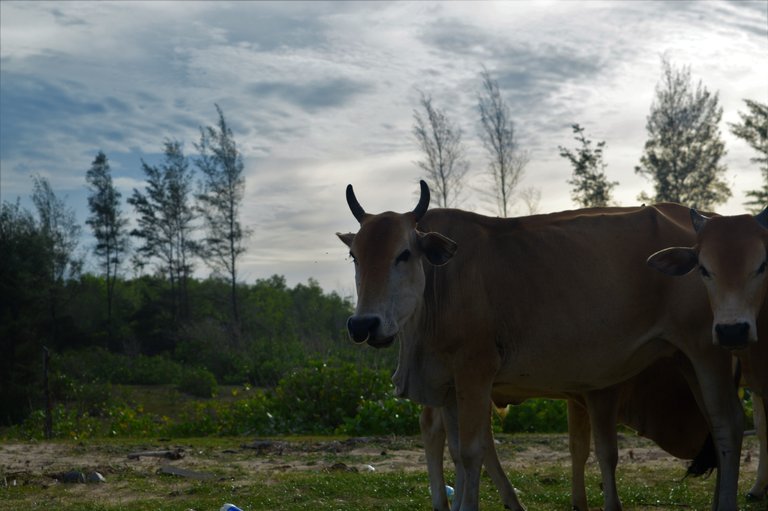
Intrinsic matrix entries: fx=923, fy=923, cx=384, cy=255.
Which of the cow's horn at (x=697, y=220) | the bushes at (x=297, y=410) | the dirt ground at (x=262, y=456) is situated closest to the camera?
the cow's horn at (x=697, y=220)

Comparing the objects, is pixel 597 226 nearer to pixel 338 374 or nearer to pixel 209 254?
pixel 338 374

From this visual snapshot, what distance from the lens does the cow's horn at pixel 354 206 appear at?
6.96 metres

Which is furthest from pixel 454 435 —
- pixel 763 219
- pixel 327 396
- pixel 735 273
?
pixel 327 396

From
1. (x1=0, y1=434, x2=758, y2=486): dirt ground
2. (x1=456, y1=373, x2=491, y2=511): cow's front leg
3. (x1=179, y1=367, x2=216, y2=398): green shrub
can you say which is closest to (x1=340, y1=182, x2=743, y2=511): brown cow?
(x1=456, y1=373, x2=491, y2=511): cow's front leg

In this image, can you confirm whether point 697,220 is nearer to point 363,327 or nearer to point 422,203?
point 422,203

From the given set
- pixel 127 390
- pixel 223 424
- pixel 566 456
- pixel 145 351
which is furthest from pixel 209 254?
pixel 566 456

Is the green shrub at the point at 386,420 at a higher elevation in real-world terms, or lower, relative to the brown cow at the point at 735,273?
lower

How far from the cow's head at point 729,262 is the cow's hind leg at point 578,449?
1.88 metres

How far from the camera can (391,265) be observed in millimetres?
6316

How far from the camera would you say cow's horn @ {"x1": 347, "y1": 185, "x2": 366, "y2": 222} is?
274 inches

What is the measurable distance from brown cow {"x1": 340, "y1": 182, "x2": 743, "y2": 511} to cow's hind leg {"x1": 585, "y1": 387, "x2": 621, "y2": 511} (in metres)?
0.55

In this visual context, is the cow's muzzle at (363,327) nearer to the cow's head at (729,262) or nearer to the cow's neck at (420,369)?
the cow's neck at (420,369)

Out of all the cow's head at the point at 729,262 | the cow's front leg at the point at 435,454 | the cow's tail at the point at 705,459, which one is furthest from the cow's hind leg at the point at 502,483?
the cow's head at the point at 729,262

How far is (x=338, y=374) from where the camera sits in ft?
53.0
